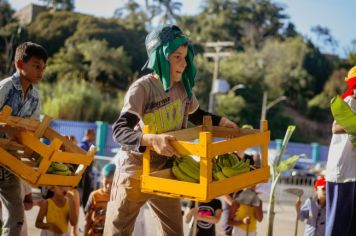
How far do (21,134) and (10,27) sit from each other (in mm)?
33555

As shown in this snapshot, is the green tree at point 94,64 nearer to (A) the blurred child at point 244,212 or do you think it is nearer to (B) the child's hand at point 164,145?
(A) the blurred child at point 244,212

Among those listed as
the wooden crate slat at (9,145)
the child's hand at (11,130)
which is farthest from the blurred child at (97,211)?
the child's hand at (11,130)

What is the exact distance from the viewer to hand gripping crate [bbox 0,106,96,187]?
141 inches

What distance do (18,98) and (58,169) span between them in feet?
1.89

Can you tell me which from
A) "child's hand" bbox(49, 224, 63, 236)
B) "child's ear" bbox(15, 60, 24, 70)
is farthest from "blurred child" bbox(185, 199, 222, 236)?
"child's ear" bbox(15, 60, 24, 70)

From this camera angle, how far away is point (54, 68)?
4159 cm

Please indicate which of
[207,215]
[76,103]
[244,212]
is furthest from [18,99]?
[76,103]

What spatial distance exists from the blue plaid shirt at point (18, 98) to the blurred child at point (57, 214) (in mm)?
1327

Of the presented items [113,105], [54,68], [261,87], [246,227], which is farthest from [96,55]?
[246,227]

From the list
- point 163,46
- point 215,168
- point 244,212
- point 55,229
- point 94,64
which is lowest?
point 55,229

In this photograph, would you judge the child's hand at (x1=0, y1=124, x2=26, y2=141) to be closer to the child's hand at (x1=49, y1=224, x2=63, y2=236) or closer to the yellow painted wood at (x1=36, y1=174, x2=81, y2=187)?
the yellow painted wood at (x1=36, y1=174, x2=81, y2=187)

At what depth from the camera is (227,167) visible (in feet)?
9.83

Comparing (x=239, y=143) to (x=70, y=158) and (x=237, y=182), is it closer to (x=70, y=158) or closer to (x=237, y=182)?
(x=237, y=182)

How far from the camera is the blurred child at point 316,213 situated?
5340mm
